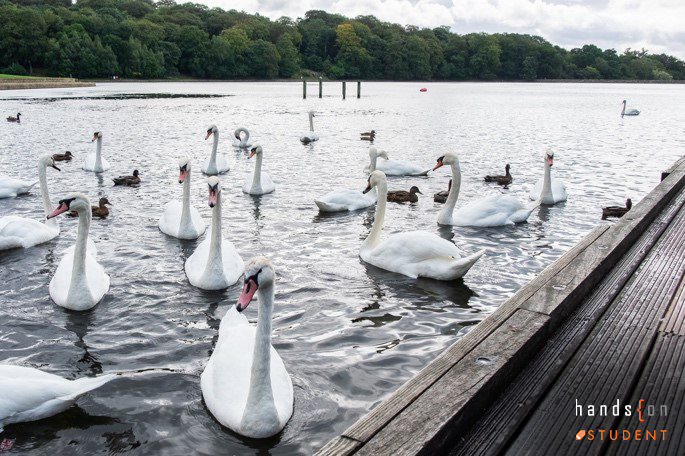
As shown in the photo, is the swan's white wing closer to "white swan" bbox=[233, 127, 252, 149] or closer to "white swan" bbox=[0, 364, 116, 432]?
"white swan" bbox=[0, 364, 116, 432]

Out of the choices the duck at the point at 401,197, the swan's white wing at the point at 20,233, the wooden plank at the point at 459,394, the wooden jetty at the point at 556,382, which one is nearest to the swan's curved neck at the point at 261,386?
the wooden jetty at the point at 556,382

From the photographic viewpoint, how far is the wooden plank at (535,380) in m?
2.95

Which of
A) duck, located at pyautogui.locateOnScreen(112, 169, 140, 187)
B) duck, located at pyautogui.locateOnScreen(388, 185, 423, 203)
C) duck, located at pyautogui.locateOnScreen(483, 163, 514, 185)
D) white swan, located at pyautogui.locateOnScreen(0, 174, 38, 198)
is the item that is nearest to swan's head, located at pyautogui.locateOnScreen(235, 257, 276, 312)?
duck, located at pyautogui.locateOnScreen(388, 185, 423, 203)

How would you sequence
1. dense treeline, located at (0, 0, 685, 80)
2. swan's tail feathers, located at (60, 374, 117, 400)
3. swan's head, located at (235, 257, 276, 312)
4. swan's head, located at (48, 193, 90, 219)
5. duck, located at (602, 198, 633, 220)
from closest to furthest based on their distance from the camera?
swan's head, located at (235, 257, 276, 312)
swan's tail feathers, located at (60, 374, 117, 400)
swan's head, located at (48, 193, 90, 219)
duck, located at (602, 198, 633, 220)
dense treeline, located at (0, 0, 685, 80)

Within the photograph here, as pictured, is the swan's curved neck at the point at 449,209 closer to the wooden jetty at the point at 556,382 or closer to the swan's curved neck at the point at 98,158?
the wooden jetty at the point at 556,382

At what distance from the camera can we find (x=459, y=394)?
3059mm

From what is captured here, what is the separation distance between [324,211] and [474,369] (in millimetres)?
8533

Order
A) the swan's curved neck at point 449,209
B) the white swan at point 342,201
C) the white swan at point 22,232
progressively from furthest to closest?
the white swan at point 342,201 → the swan's curved neck at point 449,209 → the white swan at point 22,232

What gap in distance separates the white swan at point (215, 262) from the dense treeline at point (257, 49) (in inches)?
3661

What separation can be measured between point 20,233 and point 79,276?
2.87m

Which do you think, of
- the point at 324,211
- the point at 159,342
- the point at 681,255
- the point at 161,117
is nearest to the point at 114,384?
the point at 159,342

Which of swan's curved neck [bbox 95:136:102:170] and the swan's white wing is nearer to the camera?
the swan's white wing

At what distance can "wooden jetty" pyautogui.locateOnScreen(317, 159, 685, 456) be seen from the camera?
2857mm

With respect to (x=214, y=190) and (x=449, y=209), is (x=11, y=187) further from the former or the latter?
(x=449, y=209)
